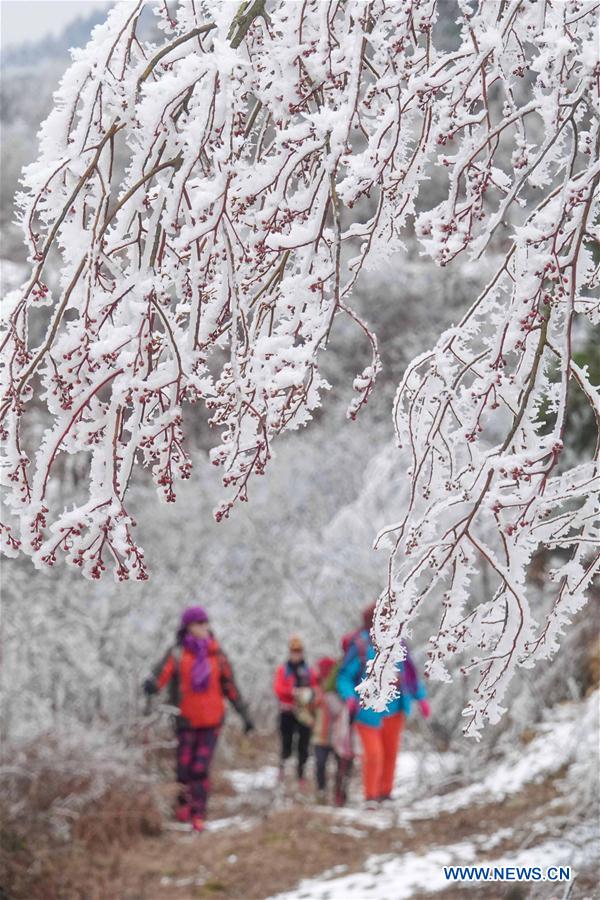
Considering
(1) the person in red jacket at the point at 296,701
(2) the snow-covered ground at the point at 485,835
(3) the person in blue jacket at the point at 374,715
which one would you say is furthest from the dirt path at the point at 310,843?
(1) the person in red jacket at the point at 296,701

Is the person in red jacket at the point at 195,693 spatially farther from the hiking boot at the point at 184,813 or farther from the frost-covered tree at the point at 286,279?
the frost-covered tree at the point at 286,279

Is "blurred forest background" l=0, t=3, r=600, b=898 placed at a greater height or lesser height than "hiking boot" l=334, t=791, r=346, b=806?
greater

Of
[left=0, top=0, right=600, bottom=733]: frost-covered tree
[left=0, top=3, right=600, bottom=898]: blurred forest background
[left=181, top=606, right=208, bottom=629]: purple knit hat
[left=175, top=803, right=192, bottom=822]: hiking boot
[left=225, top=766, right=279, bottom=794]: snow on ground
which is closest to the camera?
[left=0, top=0, right=600, bottom=733]: frost-covered tree

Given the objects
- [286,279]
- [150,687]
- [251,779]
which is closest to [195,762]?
[150,687]

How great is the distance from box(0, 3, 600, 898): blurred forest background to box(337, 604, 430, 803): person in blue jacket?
0.46 m

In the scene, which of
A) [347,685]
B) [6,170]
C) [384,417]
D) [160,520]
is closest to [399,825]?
[347,685]

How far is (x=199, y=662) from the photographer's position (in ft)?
22.9

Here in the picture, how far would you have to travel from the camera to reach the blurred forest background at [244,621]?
20.8ft

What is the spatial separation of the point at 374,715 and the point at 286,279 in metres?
4.92

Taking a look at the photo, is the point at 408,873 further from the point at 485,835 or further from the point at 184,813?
the point at 184,813

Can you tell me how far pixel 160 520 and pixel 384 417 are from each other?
4.59 m

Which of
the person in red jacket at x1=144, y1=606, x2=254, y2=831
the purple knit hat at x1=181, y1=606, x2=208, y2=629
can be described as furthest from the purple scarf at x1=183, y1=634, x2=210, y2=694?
the purple knit hat at x1=181, y1=606, x2=208, y2=629

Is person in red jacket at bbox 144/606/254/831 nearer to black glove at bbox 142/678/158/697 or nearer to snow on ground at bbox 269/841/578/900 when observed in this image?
black glove at bbox 142/678/158/697

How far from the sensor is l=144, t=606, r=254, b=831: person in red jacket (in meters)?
6.91
